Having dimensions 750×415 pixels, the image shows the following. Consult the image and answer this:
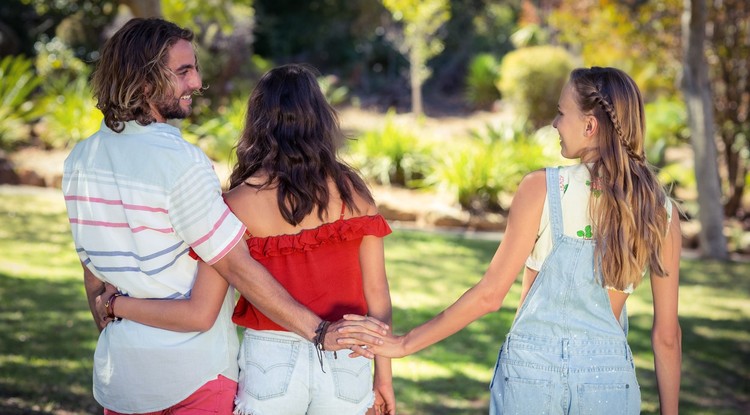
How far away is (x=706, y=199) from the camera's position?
10.5m

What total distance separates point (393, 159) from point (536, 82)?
18.8 ft

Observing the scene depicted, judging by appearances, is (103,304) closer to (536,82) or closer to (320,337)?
(320,337)

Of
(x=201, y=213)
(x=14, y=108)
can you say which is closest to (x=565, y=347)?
(x=201, y=213)

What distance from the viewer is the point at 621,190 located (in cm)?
255

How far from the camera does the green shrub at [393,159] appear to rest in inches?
518

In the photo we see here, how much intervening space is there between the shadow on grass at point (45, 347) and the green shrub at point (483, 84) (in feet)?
51.2

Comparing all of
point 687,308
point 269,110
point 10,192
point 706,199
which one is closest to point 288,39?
point 10,192

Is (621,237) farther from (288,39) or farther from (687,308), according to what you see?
(288,39)

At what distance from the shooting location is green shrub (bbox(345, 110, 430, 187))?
1316cm

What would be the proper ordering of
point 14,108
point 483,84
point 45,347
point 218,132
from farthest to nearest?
point 483,84
point 218,132
point 14,108
point 45,347

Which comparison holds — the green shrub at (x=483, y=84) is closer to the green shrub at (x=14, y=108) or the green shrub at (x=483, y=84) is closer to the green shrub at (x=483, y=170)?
the green shrub at (x=483, y=170)

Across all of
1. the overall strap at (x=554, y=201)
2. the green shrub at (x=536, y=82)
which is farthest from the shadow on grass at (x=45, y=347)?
the green shrub at (x=536, y=82)

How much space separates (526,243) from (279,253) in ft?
2.41

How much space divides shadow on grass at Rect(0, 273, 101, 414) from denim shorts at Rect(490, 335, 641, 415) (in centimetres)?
315
